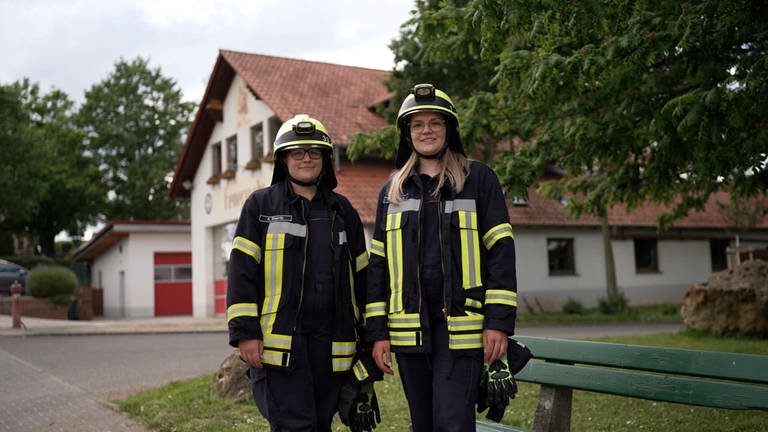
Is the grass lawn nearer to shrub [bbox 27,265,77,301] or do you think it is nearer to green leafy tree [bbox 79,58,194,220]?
shrub [bbox 27,265,77,301]

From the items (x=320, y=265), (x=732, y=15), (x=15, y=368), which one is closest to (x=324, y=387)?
(x=320, y=265)

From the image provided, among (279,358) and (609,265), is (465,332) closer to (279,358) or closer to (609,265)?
(279,358)

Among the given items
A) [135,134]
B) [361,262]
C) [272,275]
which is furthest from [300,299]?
[135,134]

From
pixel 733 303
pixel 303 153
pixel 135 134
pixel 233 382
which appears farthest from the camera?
pixel 135 134

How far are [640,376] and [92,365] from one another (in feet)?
31.2

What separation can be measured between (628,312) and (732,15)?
17.0 m

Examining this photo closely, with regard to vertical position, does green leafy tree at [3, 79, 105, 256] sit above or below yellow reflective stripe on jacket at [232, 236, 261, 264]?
above

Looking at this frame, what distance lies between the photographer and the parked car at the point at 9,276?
29422 millimetres

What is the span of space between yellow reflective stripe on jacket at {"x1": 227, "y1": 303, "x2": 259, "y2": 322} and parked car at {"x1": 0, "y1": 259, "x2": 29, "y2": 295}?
1117 inches

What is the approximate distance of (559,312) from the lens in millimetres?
24297

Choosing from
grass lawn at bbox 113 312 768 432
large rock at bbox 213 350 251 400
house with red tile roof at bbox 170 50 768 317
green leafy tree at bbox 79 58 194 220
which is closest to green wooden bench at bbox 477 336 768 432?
grass lawn at bbox 113 312 768 432

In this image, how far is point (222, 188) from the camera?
26.2m

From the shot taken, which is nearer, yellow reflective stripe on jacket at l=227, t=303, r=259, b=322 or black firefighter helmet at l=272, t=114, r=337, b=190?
yellow reflective stripe on jacket at l=227, t=303, r=259, b=322

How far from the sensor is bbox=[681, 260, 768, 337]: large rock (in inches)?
489
